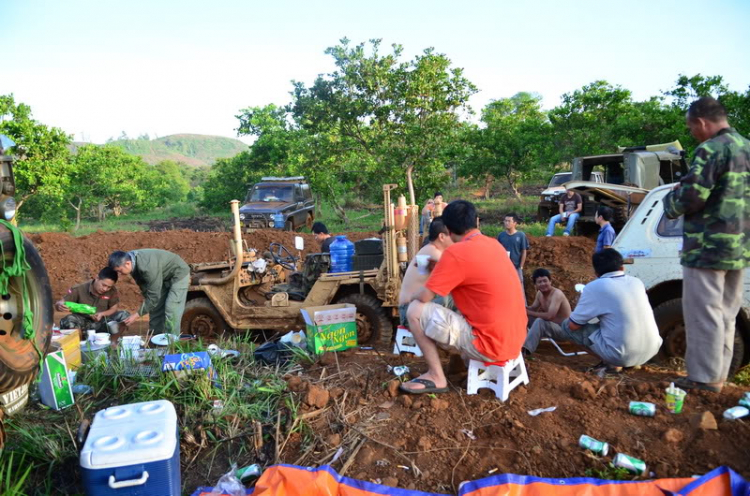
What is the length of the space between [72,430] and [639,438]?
12.6ft

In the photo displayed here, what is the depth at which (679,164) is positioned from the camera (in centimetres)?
1277

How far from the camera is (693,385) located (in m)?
3.79

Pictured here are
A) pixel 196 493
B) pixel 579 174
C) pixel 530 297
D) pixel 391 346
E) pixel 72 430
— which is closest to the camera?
pixel 196 493

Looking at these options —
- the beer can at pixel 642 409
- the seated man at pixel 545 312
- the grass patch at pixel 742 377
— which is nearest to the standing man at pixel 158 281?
the seated man at pixel 545 312

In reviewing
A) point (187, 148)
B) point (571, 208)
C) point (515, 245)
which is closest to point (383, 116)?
point (571, 208)

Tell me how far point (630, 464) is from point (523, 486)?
646 millimetres

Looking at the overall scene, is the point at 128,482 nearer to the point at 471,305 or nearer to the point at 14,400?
the point at 14,400

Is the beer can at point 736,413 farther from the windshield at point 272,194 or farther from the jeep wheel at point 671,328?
the windshield at point 272,194

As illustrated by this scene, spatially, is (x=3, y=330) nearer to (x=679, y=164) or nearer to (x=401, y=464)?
(x=401, y=464)

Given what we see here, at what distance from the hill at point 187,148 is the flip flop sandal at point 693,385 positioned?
96955 mm

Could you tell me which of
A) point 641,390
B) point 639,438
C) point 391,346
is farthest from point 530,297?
point 639,438

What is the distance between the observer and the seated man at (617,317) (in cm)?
414

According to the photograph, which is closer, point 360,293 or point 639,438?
point 639,438

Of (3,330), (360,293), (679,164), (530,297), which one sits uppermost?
(679,164)
